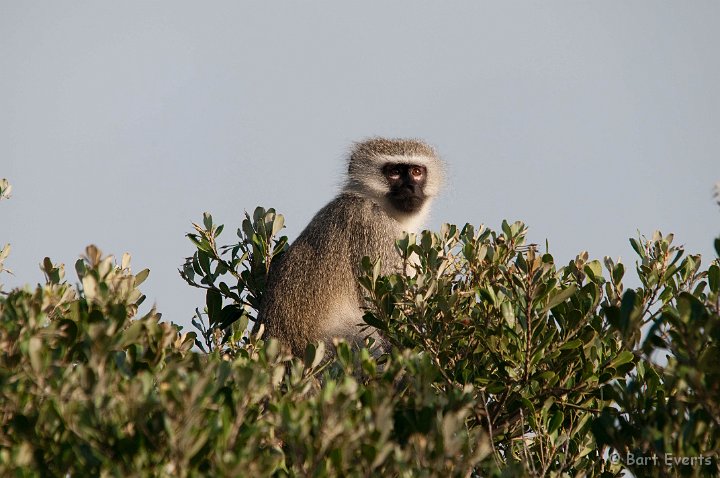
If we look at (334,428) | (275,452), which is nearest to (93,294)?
(275,452)

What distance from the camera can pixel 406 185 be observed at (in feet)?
32.8

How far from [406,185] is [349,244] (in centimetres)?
151

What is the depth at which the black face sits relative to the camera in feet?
32.2

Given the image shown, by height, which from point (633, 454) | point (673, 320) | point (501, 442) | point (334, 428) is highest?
point (673, 320)

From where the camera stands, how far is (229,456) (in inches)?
127

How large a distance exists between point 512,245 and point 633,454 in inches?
93.1

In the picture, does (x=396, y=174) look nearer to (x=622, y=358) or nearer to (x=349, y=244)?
(x=349, y=244)

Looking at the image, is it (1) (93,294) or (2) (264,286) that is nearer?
(1) (93,294)

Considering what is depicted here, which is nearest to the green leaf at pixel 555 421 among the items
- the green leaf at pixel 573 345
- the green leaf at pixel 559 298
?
the green leaf at pixel 573 345

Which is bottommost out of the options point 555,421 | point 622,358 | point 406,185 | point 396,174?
point 555,421

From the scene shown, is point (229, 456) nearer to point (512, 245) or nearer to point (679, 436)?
point (679, 436)

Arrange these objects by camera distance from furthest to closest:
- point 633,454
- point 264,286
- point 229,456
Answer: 1. point 264,286
2. point 633,454
3. point 229,456

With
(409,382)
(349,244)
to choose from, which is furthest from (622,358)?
(349,244)

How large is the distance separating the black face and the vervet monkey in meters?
0.01
